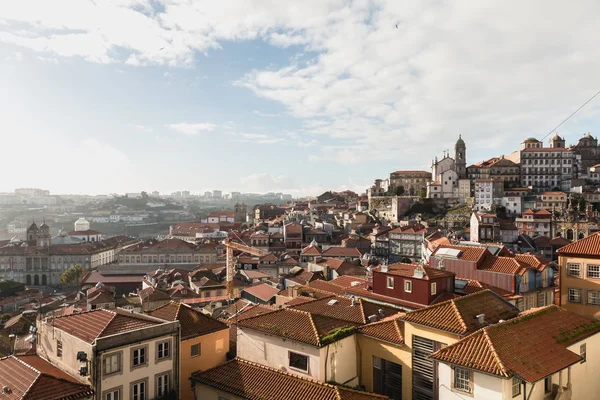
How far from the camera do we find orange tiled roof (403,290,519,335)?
13.3 meters

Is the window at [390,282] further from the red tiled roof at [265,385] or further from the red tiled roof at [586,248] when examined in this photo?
the red tiled roof at [586,248]

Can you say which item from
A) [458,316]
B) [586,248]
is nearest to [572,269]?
[586,248]

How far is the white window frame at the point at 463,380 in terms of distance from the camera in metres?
11.4

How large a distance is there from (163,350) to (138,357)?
3.13 feet

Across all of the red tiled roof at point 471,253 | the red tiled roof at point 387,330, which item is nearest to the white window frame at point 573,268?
the red tiled roof at point 471,253

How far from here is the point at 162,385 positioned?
15.2 metres

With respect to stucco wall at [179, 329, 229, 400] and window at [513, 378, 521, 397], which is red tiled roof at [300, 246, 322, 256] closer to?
→ stucco wall at [179, 329, 229, 400]

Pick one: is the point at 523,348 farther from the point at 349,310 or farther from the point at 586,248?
the point at 586,248

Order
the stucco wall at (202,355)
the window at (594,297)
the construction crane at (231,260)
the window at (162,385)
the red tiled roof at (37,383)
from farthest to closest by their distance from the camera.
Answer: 1. the construction crane at (231,260)
2. the window at (594,297)
3. the stucco wall at (202,355)
4. the window at (162,385)
5. the red tiled roof at (37,383)

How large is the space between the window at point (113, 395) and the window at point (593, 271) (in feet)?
75.5

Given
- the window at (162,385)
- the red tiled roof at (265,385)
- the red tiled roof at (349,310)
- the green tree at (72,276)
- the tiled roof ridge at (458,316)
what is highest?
the tiled roof ridge at (458,316)

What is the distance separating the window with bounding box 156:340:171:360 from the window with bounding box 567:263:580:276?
2085 centimetres

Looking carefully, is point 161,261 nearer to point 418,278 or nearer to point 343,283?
point 343,283

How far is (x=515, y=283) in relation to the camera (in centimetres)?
2236
